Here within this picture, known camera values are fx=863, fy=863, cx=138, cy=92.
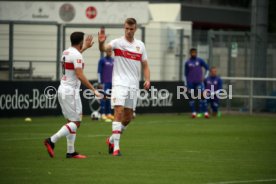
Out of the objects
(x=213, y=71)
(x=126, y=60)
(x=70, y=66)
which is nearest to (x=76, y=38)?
(x=70, y=66)

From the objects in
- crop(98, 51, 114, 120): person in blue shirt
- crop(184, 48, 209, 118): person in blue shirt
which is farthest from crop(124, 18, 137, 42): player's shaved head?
crop(184, 48, 209, 118): person in blue shirt

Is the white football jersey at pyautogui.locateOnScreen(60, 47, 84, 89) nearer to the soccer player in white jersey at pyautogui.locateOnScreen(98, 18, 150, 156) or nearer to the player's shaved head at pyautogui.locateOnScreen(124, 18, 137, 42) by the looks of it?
the soccer player in white jersey at pyautogui.locateOnScreen(98, 18, 150, 156)

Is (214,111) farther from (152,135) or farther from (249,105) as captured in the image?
(152,135)

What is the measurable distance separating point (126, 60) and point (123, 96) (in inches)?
27.6

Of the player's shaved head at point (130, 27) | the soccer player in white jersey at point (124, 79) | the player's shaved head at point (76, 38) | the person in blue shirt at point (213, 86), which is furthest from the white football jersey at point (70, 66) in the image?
the person in blue shirt at point (213, 86)

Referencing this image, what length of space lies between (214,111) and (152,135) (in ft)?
31.1

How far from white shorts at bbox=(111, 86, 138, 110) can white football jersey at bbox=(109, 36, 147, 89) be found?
0.29ft

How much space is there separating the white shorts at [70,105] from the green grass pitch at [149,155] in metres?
0.76

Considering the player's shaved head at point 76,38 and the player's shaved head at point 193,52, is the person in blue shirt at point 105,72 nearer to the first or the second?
the player's shaved head at point 193,52

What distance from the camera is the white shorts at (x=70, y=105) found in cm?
1485

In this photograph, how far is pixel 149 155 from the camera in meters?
15.7

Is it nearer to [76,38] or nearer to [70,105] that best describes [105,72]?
[76,38]

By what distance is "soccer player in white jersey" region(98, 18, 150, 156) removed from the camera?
50.5ft

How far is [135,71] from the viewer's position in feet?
51.6
